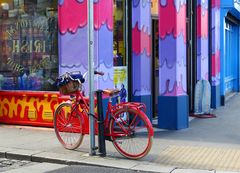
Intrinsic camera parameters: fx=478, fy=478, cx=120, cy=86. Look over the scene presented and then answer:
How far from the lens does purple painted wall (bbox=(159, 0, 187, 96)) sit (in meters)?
9.89

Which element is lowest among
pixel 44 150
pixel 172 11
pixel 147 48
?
pixel 44 150

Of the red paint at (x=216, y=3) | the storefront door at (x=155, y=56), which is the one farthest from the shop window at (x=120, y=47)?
the red paint at (x=216, y=3)

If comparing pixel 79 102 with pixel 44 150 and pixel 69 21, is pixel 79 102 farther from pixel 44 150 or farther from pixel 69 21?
pixel 69 21

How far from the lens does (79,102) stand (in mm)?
7797

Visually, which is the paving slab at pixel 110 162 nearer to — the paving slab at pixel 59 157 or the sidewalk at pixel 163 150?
the sidewalk at pixel 163 150

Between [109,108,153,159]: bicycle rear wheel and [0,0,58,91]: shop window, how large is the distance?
9.67ft

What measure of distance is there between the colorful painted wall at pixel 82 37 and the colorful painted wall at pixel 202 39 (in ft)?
13.9

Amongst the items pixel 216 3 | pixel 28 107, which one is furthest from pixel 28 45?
pixel 216 3

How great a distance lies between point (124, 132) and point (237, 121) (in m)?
5.02

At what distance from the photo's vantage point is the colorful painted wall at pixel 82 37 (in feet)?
29.8

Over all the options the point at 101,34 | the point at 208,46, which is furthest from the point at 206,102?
the point at 101,34

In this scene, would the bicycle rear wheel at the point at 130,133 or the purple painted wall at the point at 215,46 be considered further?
the purple painted wall at the point at 215,46

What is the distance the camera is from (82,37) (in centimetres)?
927

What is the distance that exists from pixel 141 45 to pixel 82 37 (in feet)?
5.44
